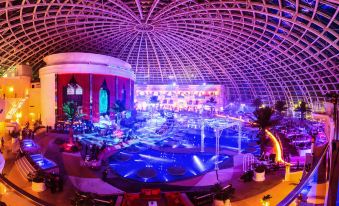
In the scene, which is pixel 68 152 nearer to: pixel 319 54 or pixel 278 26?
pixel 278 26

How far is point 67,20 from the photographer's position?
136ft

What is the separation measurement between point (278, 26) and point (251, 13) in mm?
4082

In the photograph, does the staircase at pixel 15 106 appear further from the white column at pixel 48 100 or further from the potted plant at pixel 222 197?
the potted plant at pixel 222 197

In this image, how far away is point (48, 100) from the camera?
139 ft

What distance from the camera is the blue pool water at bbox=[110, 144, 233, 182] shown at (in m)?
23.8

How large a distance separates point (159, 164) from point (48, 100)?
25.0m

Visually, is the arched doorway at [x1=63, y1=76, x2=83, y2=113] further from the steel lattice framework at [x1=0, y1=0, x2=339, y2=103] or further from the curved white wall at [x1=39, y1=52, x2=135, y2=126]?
the steel lattice framework at [x1=0, y1=0, x2=339, y2=103]

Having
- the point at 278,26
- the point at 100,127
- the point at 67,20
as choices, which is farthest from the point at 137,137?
the point at 278,26

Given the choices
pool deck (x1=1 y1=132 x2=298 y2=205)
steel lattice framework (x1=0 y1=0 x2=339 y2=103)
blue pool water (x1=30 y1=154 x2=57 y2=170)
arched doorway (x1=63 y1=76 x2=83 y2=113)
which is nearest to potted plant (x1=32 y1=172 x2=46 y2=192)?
pool deck (x1=1 y1=132 x2=298 y2=205)

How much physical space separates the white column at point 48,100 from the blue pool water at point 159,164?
16.5 m

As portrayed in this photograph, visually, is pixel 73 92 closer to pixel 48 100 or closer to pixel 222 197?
pixel 48 100

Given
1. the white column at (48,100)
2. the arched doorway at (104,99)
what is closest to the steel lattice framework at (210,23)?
the white column at (48,100)

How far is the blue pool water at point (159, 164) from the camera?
23766mm

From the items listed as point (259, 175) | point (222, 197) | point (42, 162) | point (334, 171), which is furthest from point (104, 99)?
point (334, 171)
